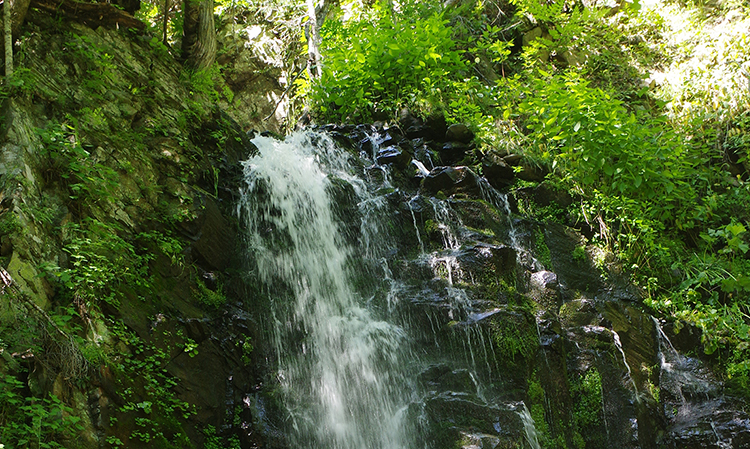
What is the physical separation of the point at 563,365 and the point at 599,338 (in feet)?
1.93

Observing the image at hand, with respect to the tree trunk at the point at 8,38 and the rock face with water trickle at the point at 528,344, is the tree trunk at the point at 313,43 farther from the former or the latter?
the tree trunk at the point at 8,38

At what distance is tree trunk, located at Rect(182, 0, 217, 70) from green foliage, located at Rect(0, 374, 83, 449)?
18.1 ft

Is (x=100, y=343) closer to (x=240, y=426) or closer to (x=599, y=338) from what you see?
(x=240, y=426)

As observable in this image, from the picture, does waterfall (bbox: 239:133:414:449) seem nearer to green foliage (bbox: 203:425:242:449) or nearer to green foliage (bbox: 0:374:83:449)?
green foliage (bbox: 203:425:242:449)

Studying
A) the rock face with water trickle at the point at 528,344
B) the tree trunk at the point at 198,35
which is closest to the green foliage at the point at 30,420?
the rock face with water trickle at the point at 528,344

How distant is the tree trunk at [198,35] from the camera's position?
24.3ft

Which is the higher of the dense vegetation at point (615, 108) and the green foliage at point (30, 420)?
the dense vegetation at point (615, 108)

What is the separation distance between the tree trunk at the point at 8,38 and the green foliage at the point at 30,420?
2785 mm

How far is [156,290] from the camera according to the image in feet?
14.4

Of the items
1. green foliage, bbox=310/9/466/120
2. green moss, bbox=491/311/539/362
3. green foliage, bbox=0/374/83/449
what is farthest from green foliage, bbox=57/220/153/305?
green foliage, bbox=310/9/466/120

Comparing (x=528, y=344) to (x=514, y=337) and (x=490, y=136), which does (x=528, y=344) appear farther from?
(x=490, y=136)

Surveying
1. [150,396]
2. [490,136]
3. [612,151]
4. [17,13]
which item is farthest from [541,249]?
[17,13]

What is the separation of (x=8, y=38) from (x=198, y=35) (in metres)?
3.37

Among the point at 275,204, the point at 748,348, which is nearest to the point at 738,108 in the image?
the point at 748,348
